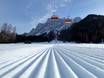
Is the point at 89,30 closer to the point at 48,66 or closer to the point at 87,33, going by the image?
the point at 87,33

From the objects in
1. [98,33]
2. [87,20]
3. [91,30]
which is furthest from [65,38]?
[98,33]

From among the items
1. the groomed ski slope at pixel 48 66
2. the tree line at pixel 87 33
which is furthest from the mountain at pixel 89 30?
the groomed ski slope at pixel 48 66

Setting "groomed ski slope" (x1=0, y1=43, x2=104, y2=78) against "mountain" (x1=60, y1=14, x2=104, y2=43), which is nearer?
"groomed ski slope" (x1=0, y1=43, x2=104, y2=78)

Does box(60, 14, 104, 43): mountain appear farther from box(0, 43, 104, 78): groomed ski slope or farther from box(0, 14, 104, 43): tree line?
box(0, 43, 104, 78): groomed ski slope

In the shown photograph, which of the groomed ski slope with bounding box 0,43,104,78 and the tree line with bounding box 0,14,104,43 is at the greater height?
the tree line with bounding box 0,14,104,43

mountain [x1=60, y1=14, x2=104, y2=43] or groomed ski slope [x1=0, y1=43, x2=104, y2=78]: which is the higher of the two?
mountain [x1=60, y1=14, x2=104, y2=43]

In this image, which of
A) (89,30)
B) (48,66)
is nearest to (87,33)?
(89,30)

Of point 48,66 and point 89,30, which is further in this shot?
point 89,30

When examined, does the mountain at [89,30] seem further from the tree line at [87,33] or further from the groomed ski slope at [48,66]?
the groomed ski slope at [48,66]

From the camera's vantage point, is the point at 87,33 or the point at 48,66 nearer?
the point at 48,66

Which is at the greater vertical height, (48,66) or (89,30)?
(89,30)

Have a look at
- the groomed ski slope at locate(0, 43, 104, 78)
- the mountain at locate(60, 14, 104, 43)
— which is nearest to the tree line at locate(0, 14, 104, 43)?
the mountain at locate(60, 14, 104, 43)

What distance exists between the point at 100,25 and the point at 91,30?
592cm

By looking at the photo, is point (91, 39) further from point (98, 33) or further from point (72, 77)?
point (72, 77)
